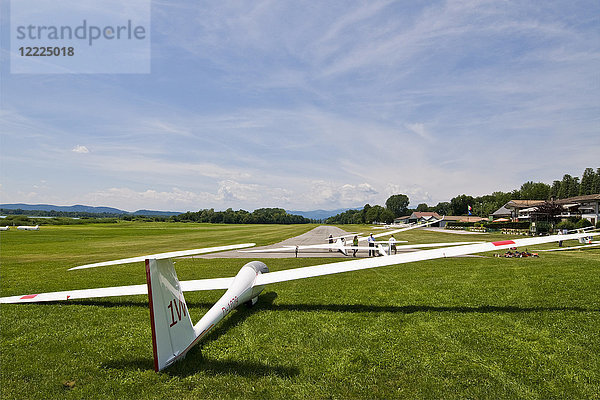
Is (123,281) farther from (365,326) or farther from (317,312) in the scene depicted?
(365,326)

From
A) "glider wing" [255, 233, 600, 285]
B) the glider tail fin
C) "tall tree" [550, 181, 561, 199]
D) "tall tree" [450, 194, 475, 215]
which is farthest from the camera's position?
"tall tree" [450, 194, 475, 215]

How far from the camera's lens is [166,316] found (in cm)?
452

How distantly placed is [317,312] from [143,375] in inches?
162

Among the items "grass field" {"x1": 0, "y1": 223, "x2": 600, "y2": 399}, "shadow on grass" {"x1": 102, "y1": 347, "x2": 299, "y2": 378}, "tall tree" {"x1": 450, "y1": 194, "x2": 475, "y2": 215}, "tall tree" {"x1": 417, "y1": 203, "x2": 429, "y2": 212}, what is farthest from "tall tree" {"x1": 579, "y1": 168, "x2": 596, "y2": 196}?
"shadow on grass" {"x1": 102, "y1": 347, "x2": 299, "y2": 378}

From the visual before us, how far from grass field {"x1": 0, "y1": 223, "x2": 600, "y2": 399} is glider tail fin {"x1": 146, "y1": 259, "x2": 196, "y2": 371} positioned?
13.8 inches

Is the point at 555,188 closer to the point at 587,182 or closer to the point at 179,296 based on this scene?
the point at 587,182

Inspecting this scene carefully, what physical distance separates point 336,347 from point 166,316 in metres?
2.98

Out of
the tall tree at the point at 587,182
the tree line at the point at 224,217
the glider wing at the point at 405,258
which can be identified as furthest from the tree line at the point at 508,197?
the glider wing at the point at 405,258

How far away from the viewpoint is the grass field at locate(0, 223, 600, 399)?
171 inches

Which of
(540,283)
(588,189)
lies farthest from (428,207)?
(540,283)

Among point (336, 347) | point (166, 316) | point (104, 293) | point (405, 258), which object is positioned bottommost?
point (336, 347)

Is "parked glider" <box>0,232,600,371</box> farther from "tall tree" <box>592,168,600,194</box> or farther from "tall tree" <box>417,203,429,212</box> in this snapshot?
"tall tree" <box>417,203,429,212</box>

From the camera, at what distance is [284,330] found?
21.2 ft

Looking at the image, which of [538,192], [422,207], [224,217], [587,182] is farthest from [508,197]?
[224,217]
